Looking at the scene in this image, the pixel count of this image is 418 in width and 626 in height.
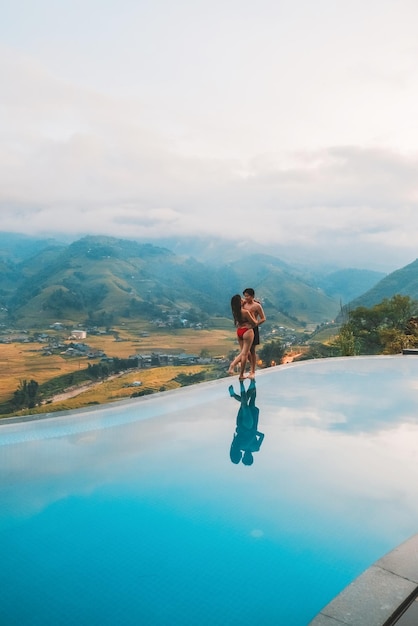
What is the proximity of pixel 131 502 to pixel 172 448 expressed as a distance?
3.86ft

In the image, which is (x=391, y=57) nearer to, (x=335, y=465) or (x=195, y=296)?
(x=335, y=465)

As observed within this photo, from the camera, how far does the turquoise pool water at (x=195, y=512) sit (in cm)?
220

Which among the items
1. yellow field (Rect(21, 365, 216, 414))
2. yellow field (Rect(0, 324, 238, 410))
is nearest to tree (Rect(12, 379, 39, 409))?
yellow field (Rect(0, 324, 238, 410))

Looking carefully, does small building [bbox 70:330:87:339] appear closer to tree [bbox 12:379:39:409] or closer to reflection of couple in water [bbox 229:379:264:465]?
tree [bbox 12:379:39:409]

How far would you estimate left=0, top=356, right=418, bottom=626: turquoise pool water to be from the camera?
7.22ft

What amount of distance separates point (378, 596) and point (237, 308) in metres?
4.60

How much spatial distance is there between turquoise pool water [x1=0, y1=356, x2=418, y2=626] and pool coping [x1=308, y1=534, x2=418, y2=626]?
127 mm

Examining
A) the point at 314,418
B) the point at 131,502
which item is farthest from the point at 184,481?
the point at 314,418

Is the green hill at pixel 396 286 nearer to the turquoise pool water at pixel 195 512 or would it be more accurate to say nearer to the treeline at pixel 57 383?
the treeline at pixel 57 383

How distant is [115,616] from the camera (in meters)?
2.06

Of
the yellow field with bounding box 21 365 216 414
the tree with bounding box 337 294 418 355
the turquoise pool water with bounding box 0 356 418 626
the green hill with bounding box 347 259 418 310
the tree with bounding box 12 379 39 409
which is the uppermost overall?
the green hill with bounding box 347 259 418 310

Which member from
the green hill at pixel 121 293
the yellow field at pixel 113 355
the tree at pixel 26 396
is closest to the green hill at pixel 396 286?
the green hill at pixel 121 293

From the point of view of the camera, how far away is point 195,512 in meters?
3.07

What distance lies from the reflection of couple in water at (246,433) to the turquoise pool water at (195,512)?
3 centimetres
